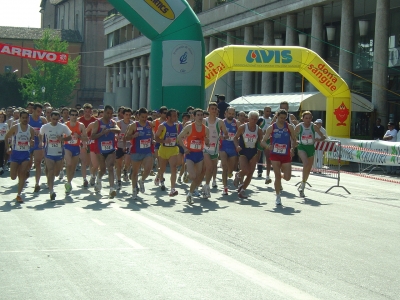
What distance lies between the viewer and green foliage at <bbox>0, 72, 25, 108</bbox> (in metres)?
86.3

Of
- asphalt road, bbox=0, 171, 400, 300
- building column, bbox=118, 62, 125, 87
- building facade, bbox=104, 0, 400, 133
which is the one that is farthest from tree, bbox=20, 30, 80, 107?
asphalt road, bbox=0, 171, 400, 300

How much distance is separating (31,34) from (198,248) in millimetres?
94475

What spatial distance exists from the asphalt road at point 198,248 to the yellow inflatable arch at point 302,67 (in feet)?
35.5

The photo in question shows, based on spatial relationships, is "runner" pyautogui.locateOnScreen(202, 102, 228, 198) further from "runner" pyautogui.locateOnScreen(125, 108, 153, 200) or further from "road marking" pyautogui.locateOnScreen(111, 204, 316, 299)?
"road marking" pyautogui.locateOnScreen(111, 204, 316, 299)

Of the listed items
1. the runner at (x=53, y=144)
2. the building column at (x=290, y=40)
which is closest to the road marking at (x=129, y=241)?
the runner at (x=53, y=144)

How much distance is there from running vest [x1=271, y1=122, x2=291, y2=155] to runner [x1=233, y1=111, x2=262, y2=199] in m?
1.09

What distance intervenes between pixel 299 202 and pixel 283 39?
3076 centimetres

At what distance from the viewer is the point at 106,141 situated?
1550 cm

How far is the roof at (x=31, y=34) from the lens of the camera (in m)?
95.5

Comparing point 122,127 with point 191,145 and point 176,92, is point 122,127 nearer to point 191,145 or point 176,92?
point 191,145

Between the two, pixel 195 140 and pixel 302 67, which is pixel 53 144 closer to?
pixel 195 140

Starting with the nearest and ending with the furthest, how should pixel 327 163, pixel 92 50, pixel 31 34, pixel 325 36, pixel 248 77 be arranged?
pixel 327 163 → pixel 325 36 → pixel 248 77 → pixel 92 50 → pixel 31 34

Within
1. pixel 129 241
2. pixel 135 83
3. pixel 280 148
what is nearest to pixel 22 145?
pixel 280 148

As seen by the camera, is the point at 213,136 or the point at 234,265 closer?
the point at 234,265
